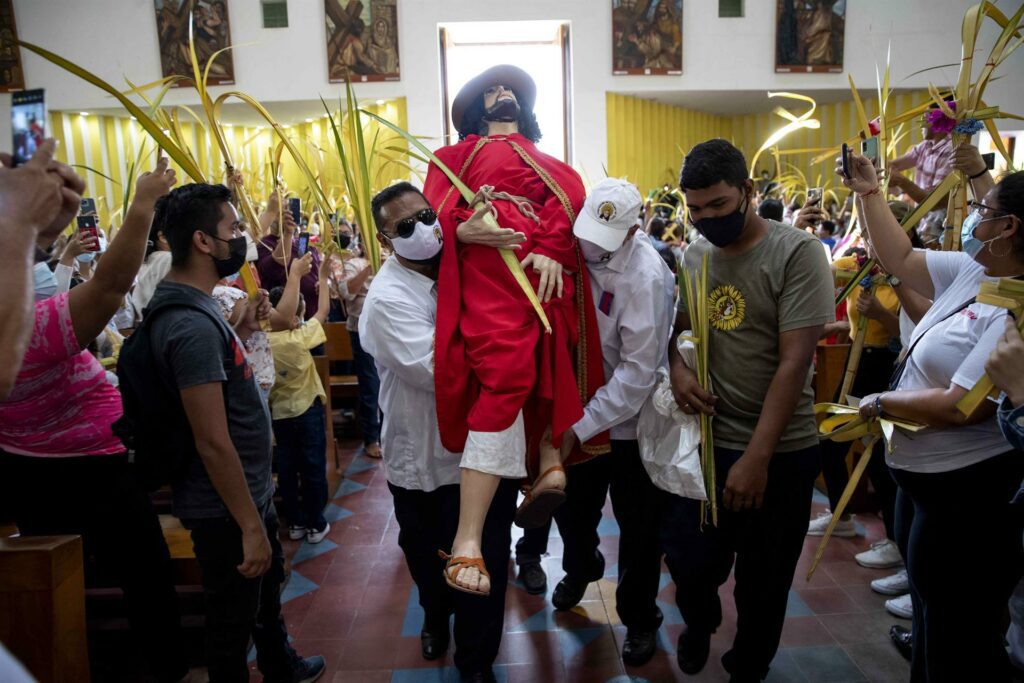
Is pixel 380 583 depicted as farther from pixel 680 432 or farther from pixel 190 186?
pixel 190 186

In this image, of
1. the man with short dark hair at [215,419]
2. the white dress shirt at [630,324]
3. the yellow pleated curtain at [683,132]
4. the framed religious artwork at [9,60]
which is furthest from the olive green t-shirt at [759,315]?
the framed religious artwork at [9,60]

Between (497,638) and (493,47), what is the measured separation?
10652 mm

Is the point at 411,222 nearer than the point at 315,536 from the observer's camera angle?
Yes

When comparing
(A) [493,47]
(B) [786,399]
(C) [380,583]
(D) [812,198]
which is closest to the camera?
(B) [786,399]

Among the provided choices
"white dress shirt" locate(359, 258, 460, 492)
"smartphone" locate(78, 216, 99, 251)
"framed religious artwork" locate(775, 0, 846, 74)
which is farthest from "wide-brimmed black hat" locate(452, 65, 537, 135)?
"framed religious artwork" locate(775, 0, 846, 74)

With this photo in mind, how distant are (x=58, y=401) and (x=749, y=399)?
202cm

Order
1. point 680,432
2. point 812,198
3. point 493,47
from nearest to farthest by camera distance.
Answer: point 680,432 < point 812,198 < point 493,47

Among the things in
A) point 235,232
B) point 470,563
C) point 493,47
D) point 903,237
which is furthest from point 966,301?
point 493,47

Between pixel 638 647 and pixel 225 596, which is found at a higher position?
pixel 225 596

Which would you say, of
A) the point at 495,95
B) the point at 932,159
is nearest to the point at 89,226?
the point at 495,95

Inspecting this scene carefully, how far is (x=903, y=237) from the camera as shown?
1879 mm

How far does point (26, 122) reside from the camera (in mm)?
1030

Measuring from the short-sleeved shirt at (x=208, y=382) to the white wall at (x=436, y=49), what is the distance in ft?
28.6

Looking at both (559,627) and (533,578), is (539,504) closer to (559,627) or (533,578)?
(559,627)
